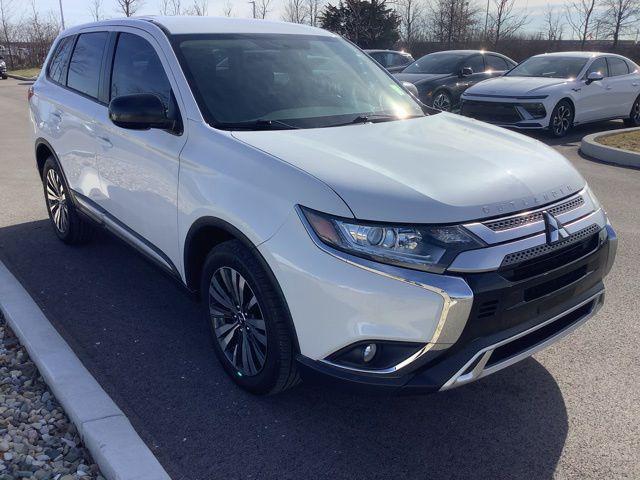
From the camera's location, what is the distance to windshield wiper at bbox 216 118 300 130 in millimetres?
3262

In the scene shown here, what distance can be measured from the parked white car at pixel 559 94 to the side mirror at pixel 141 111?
898 centimetres

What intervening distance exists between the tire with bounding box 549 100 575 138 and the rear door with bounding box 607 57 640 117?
4.77 ft

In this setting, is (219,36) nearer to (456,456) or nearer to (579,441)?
(456,456)

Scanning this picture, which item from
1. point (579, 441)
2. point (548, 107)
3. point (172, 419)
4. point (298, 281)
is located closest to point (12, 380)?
point (172, 419)

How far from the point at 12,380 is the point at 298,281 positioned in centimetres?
181

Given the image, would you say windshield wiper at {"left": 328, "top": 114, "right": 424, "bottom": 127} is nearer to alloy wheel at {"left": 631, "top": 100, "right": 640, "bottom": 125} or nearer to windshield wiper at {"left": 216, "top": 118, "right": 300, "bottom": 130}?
windshield wiper at {"left": 216, "top": 118, "right": 300, "bottom": 130}

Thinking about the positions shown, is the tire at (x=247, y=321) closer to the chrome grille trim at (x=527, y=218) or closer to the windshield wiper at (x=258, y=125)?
the windshield wiper at (x=258, y=125)

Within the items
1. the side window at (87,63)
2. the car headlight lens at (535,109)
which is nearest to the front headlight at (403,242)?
the side window at (87,63)

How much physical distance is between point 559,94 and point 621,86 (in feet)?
7.76

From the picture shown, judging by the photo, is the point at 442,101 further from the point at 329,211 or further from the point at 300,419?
the point at 329,211

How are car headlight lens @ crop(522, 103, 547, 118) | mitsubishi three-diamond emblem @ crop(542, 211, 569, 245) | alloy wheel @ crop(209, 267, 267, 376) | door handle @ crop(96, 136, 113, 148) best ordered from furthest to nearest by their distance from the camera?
1. car headlight lens @ crop(522, 103, 547, 118)
2. door handle @ crop(96, 136, 113, 148)
3. alloy wheel @ crop(209, 267, 267, 376)
4. mitsubishi three-diamond emblem @ crop(542, 211, 569, 245)

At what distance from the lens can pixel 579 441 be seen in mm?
2867

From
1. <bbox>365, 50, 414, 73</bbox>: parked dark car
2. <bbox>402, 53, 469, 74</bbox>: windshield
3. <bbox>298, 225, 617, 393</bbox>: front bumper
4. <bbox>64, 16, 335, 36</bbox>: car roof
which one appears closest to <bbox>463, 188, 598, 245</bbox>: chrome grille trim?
<bbox>298, 225, 617, 393</bbox>: front bumper

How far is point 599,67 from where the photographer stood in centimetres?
1202
